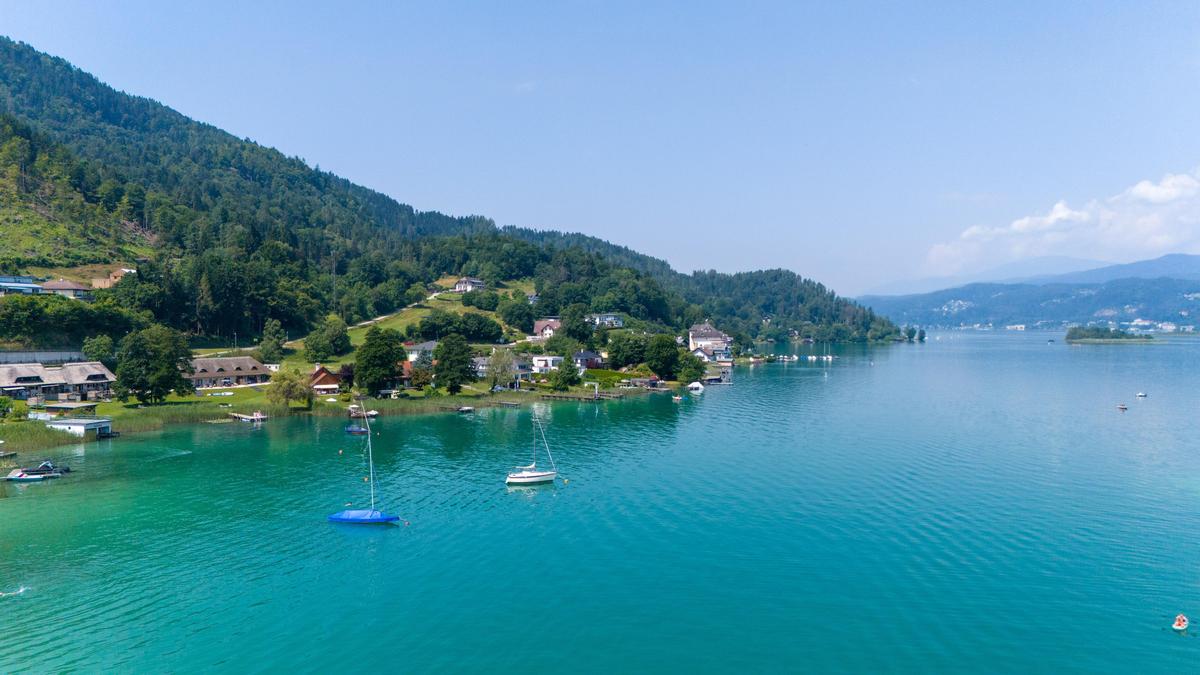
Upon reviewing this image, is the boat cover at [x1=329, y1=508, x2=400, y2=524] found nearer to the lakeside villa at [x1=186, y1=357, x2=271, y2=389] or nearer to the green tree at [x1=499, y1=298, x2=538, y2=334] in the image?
the lakeside villa at [x1=186, y1=357, x2=271, y2=389]

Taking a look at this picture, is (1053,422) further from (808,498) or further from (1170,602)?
(1170,602)

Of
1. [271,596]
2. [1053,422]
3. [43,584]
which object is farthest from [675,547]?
[1053,422]

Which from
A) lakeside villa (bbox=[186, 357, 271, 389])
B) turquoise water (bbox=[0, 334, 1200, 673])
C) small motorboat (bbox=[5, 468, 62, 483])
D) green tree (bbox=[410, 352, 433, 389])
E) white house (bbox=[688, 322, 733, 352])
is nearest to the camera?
turquoise water (bbox=[0, 334, 1200, 673])

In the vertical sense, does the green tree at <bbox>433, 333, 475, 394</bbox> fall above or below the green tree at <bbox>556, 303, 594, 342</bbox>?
below

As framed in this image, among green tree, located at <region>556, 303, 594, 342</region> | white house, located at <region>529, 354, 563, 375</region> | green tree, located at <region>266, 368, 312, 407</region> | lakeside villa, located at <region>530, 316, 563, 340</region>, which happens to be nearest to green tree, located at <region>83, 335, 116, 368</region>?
green tree, located at <region>266, 368, 312, 407</region>

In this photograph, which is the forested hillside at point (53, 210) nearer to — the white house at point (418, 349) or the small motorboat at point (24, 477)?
the white house at point (418, 349)

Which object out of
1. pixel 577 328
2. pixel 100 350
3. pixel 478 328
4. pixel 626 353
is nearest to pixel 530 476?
pixel 100 350

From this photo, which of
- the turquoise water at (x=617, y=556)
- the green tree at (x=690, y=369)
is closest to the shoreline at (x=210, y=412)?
the turquoise water at (x=617, y=556)
